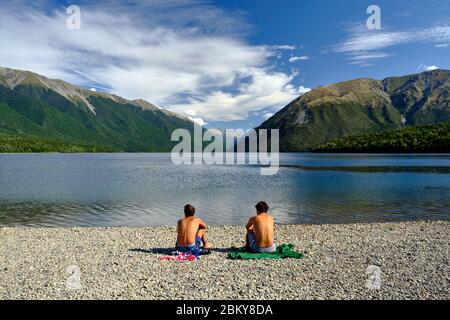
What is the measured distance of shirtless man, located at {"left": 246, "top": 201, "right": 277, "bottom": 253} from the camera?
18875mm

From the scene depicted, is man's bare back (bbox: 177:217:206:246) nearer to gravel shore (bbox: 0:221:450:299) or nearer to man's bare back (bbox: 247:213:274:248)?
gravel shore (bbox: 0:221:450:299)

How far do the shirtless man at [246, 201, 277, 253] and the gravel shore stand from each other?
1343 millimetres

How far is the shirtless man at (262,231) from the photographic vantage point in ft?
61.9

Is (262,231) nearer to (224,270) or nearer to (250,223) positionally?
(250,223)

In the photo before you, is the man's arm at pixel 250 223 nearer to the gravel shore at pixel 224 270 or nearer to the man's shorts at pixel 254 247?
the man's shorts at pixel 254 247

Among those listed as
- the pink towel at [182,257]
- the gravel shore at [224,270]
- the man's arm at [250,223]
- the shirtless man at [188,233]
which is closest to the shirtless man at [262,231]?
the man's arm at [250,223]

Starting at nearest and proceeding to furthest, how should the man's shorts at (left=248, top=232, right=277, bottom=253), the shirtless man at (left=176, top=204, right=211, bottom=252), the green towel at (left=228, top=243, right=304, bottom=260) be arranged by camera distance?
1. the green towel at (left=228, top=243, right=304, bottom=260)
2. the man's shorts at (left=248, top=232, right=277, bottom=253)
3. the shirtless man at (left=176, top=204, right=211, bottom=252)

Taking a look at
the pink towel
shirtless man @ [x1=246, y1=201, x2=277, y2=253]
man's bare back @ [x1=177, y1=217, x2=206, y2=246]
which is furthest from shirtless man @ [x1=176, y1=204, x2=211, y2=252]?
shirtless man @ [x1=246, y1=201, x2=277, y2=253]

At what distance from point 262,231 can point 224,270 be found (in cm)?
358

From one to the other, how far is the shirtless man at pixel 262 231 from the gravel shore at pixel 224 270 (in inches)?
52.9

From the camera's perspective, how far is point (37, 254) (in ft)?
65.7

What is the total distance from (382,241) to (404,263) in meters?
6.26
